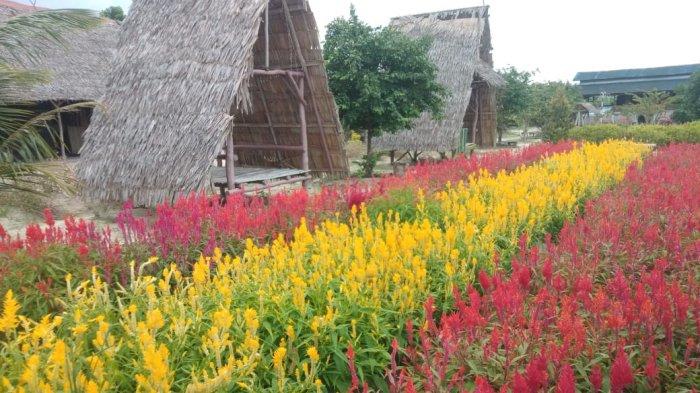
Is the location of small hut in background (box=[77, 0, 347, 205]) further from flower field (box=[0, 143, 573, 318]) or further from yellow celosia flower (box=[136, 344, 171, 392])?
yellow celosia flower (box=[136, 344, 171, 392])

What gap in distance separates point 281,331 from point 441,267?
1156mm

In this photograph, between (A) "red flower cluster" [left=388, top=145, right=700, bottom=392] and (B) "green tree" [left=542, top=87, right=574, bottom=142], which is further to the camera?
(B) "green tree" [left=542, top=87, right=574, bottom=142]

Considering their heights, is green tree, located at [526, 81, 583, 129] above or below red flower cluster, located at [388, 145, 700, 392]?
above

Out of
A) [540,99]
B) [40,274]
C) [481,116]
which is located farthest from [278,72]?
[540,99]

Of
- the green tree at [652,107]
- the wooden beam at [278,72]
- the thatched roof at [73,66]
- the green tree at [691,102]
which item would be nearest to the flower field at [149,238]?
the wooden beam at [278,72]

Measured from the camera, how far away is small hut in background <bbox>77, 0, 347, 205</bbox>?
6.91m

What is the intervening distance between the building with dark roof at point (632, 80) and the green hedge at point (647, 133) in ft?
88.7

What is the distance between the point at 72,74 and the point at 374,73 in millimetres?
9475

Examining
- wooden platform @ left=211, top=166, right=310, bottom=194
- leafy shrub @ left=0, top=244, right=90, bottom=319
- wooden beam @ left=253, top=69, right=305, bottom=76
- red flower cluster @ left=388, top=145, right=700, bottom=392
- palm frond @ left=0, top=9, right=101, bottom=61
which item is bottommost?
red flower cluster @ left=388, top=145, right=700, bottom=392

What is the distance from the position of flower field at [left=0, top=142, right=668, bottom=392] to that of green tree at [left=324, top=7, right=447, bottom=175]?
844cm

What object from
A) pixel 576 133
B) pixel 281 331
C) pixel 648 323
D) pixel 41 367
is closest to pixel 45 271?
pixel 41 367

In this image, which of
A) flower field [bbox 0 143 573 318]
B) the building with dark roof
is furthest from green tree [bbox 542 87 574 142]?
the building with dark roof

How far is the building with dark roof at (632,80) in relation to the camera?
4172 centimetres

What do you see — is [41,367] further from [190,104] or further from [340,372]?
[190,104]
